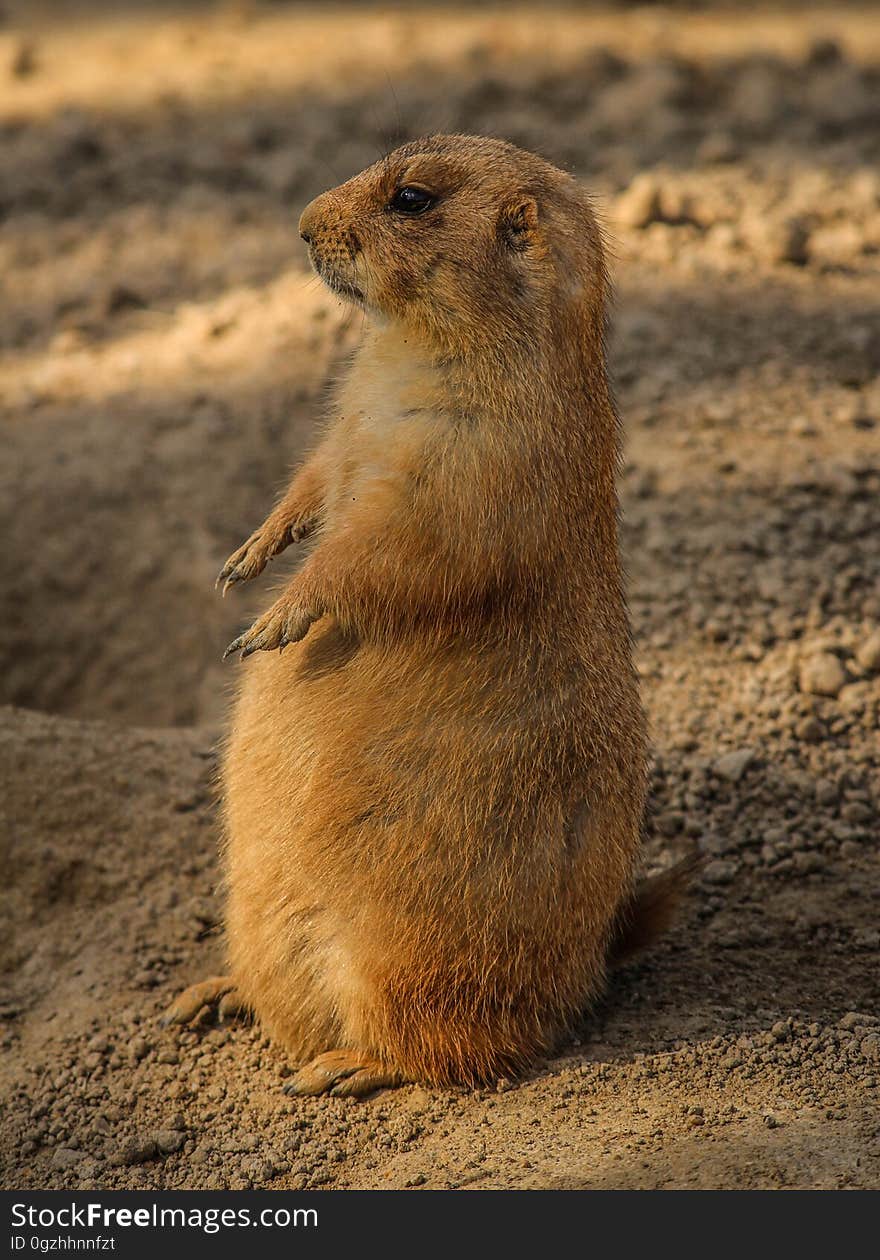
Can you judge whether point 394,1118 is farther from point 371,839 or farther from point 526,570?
point 526,570

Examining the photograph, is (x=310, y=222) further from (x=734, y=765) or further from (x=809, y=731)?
(x=809, y=731)

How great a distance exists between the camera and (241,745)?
3.99 metres

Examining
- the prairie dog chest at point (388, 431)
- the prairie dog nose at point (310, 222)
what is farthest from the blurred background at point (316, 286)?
the prairie dog chest at point (388, 431)

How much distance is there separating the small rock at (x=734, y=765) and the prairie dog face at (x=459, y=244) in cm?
173

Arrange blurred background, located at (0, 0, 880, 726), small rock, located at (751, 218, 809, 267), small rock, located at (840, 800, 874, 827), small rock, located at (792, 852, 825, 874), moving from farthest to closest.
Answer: small rock, located at (751, 218, 809, 267) → blurred background, located at (0, 0, 880, 726) → small rock, located at (840, 800, 874, 827) → small rock, located at (792, 852, 825, 874)

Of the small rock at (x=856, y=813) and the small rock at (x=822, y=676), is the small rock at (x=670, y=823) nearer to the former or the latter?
the small rock at (x=856, y=813)

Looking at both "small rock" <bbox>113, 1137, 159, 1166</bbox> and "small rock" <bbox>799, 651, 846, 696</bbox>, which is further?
"small rock" <bbox>799, 651, 846, 696</bbox>

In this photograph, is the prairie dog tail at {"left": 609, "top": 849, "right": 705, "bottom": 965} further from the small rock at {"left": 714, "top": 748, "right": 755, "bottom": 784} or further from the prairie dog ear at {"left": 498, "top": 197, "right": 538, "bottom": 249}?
the prairie dog ear at {"left": 498, "top": 197, "right": 538, "bottom": 249}

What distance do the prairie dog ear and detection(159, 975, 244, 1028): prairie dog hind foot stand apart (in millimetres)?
2096

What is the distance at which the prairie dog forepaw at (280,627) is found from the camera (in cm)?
362

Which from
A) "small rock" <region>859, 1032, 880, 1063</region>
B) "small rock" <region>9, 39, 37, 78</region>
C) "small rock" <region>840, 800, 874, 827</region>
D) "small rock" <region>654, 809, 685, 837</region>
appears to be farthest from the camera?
"small rock" <region>9, 39, 37, 78</region>

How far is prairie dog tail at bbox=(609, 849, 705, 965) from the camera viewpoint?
159 inches

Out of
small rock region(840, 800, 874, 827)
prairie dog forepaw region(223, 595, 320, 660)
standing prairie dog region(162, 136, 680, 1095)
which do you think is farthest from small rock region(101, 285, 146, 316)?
small rock region(840, 800, 874, 827)

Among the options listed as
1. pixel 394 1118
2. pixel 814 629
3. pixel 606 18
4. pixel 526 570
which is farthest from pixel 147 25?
pixel 394 1118
